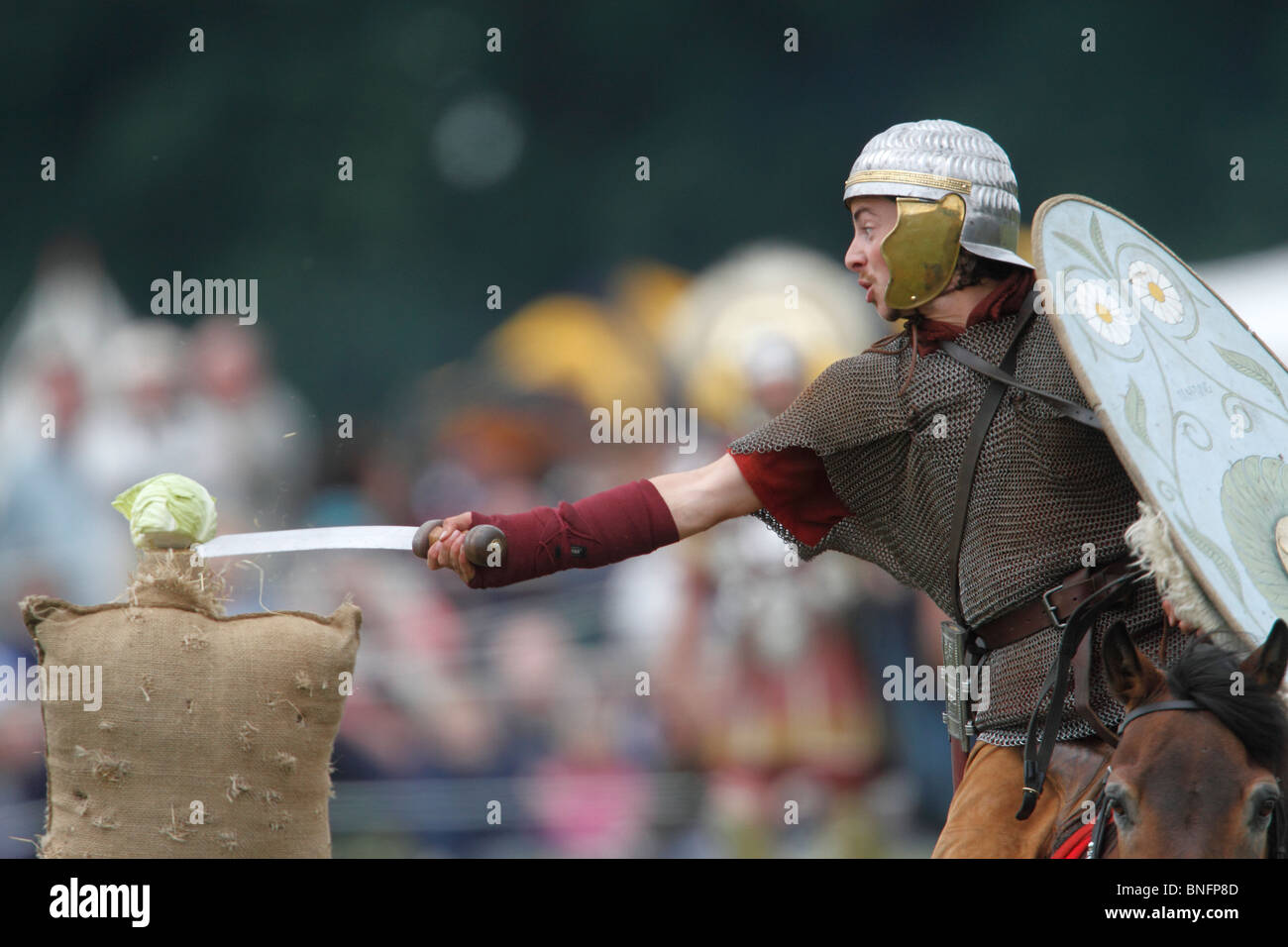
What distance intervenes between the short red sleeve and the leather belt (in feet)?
1.57

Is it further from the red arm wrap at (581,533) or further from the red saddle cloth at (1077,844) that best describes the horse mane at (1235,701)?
the red arm wrap at (581,533)

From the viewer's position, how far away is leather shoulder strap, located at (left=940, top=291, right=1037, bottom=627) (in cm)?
272

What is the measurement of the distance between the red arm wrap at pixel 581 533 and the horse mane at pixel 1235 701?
1.05m

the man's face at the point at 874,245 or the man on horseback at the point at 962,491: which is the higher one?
the man's face at the point at 874,245

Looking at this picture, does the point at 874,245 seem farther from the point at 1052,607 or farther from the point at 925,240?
the point at 1052,607

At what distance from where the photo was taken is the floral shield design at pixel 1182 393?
2.40m

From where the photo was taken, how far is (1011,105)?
5109 mm

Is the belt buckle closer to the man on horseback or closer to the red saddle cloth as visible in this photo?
the man on horseback

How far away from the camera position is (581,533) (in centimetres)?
286

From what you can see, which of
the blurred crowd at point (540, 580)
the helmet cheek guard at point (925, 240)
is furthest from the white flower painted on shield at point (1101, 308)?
the blurred crowd at point (540, 580)

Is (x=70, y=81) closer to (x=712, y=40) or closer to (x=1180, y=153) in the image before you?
(x=712, y=40)

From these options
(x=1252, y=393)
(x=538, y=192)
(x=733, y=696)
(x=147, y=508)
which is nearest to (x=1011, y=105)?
(x=538, y=192)

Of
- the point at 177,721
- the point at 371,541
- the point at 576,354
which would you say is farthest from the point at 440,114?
the point at 177,721

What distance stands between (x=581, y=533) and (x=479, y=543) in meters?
0.24
